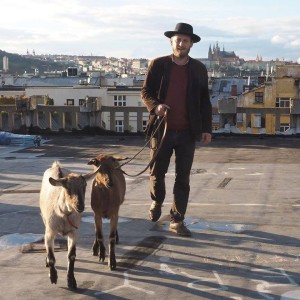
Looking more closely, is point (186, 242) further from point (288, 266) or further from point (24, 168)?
point (24, 168)

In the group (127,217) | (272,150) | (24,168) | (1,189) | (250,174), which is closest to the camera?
(127,217)

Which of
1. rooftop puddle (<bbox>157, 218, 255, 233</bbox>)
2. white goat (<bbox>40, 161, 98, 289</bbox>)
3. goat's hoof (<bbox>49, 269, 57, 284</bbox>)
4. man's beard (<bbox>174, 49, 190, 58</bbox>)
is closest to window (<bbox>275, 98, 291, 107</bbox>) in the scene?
rooftop puddle (<bbox>157, 218, 255, 233</bbox>)

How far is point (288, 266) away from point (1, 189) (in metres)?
6.04

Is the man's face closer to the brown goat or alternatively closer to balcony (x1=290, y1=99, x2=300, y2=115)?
the brown goat

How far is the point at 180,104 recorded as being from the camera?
7711 millimetres

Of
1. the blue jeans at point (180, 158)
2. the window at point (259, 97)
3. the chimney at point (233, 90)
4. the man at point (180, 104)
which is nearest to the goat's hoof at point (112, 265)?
the man at point (180, 104)

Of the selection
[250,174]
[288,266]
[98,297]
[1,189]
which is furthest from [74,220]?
[250,174]

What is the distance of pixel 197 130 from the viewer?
7734 millimetres

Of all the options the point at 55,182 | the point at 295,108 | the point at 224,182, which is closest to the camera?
the point at 55,182

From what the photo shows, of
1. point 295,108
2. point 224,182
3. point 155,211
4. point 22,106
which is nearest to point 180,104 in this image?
point 155,211

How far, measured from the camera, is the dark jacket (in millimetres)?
7629

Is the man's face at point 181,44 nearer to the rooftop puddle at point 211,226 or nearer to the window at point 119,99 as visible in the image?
the rooftop puddle at point 211,226

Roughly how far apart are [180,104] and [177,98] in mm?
80

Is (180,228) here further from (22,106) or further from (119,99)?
(119,99)
